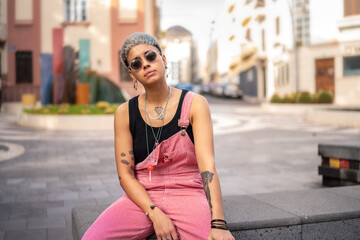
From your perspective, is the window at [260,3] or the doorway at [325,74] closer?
the doorway at [325,74]

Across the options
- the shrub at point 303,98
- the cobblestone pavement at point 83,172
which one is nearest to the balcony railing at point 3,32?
the cobblestone pavement at point 83,172

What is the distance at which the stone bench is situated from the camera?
588cm

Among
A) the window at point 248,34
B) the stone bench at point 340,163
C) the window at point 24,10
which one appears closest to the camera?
the stone bench at point 340,163

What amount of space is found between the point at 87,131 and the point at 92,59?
36.7 ft

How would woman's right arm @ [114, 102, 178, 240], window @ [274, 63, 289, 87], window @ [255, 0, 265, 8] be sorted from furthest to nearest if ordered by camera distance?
window @ [255, 0, 265, 8] → window @ [274, 63, 289, 87] → woman's right arm @ [114, 102, 178, 240]

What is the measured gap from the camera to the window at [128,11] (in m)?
25.9

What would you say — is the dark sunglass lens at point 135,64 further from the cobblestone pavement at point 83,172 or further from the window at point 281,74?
the window at point 281,74

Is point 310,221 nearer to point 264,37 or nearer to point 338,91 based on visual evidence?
point 338,91

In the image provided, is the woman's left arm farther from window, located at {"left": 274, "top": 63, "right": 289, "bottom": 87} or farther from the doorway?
window, located at {"left": 274, "top": 63, "right": 289, "bottom": 87}

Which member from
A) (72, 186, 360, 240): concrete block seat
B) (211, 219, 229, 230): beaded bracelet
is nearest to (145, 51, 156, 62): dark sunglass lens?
(211, 219, 229, 230): beaded bracelet

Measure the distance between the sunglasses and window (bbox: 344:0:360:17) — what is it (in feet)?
100

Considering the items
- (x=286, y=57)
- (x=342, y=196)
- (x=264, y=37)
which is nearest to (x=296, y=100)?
(x=286, y=57)

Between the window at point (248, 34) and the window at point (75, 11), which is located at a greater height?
the window at point (248, 34)

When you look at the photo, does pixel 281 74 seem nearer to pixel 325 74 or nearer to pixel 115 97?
pixel 325 74
